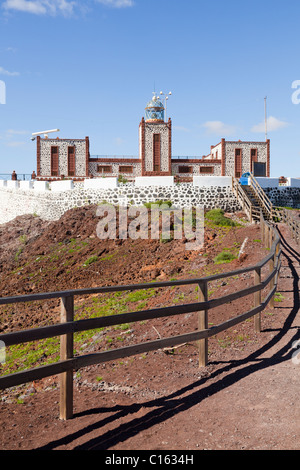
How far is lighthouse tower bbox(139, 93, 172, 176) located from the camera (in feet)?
140

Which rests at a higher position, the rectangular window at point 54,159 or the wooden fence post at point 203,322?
the rectangular window at point 54,159

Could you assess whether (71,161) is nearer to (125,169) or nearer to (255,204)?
(125,169)

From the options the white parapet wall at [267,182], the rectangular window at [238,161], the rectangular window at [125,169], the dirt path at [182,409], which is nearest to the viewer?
the dirt path at [182,409]

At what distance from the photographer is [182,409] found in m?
4.51

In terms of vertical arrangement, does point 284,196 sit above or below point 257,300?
above

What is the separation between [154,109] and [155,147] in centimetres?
597

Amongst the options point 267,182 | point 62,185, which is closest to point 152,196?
point 62,185

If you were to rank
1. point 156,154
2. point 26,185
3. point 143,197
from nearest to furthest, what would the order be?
point 143,197
point 26,185
point 156,154

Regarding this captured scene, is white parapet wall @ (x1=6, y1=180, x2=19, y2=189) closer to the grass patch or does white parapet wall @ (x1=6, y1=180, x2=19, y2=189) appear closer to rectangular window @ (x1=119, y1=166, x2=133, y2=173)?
rectangular window @ (x1=119, y1=166, x2=133, y2=173)

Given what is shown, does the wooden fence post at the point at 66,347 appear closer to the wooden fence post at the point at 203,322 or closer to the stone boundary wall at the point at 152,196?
the wooden fence post at the point at 203,322

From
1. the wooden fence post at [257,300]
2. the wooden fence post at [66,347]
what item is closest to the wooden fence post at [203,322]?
the wooden fence post at [257,300]

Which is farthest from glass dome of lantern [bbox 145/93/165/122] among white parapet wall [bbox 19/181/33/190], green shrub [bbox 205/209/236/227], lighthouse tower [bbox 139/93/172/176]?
green shrub [bbox 205/209/236/227]

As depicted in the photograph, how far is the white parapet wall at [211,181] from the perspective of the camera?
96.8ft

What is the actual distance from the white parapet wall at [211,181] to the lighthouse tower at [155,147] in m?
13.2
